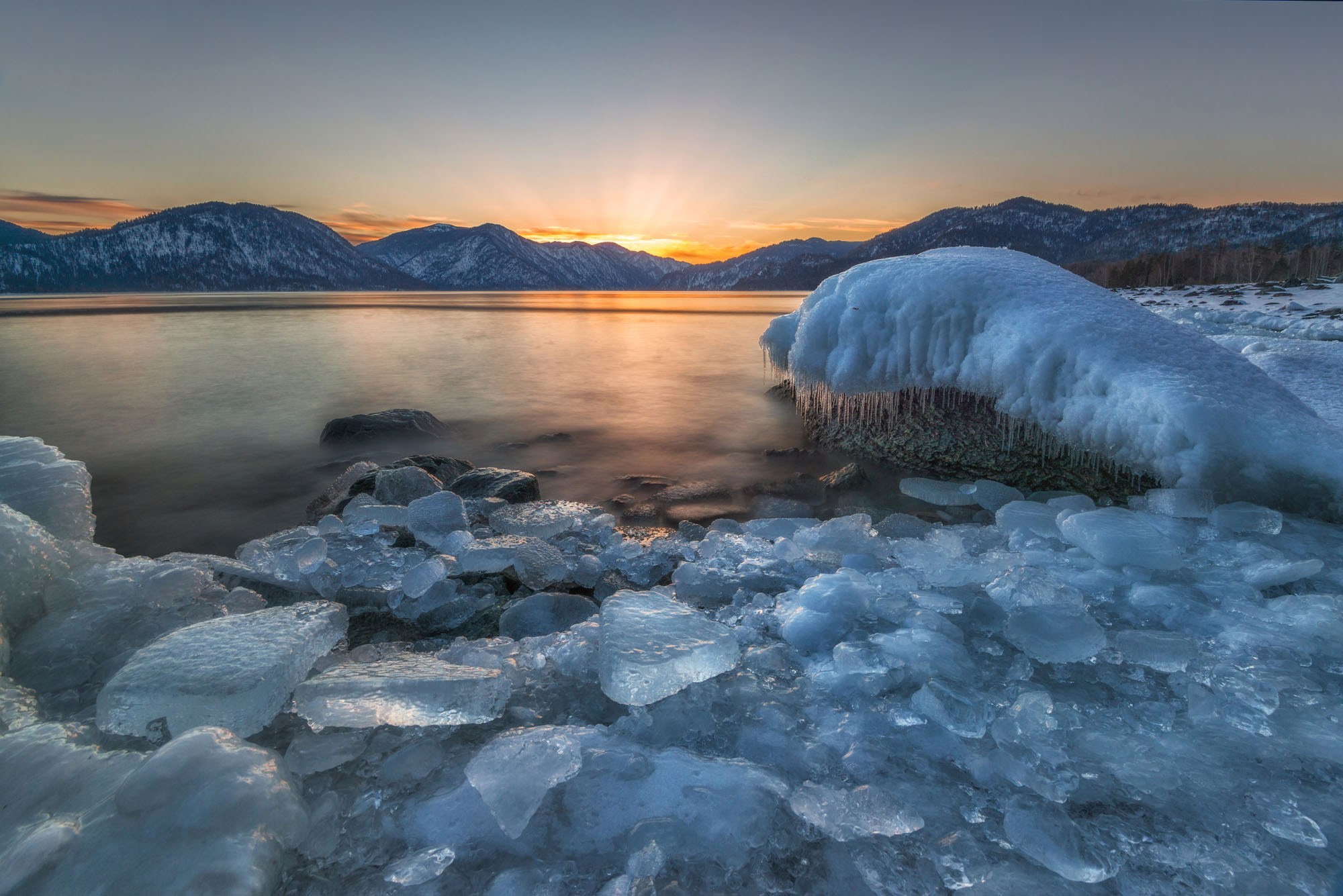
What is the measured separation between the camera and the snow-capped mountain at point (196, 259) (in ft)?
485

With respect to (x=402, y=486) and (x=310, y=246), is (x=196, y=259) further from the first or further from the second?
(x=402, y=486)

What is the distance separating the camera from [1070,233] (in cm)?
18212

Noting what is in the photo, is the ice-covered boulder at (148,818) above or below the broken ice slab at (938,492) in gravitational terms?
above

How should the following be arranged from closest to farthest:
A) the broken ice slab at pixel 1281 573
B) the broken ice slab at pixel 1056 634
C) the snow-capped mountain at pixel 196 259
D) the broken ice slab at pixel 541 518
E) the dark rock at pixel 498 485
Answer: the broken ice slab at pixel 1056 634
the broken ice slab at pixel 1281 573
the broken ice slab at pixel 541 518
the dark rock at pixel 498 485
the snow-capped mountain at pixel 196 259

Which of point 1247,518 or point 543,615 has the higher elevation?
point 1247,518

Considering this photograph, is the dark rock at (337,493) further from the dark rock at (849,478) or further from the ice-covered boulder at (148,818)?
the dark rock at (849,478)

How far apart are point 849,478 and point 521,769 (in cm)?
395

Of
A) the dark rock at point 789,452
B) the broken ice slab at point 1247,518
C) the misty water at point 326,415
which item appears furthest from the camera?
the dark rock at point 789,452

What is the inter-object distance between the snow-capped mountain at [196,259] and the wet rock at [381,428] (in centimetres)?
19223

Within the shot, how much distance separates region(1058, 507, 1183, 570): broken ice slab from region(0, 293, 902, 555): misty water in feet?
8.95

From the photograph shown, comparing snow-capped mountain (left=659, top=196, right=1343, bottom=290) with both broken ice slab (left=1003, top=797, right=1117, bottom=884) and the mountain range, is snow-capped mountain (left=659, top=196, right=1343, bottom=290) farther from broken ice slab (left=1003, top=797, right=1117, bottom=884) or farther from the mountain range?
broken ice slab (left=1003, top=797, right=1117, bottom=884)

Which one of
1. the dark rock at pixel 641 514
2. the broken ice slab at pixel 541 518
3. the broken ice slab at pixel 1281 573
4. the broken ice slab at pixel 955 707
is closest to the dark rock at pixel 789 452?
the dark rock at pixel 641 514

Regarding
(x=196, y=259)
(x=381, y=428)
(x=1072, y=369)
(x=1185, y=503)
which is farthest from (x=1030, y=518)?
(x=196, y=259)

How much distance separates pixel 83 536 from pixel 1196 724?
209 inches
